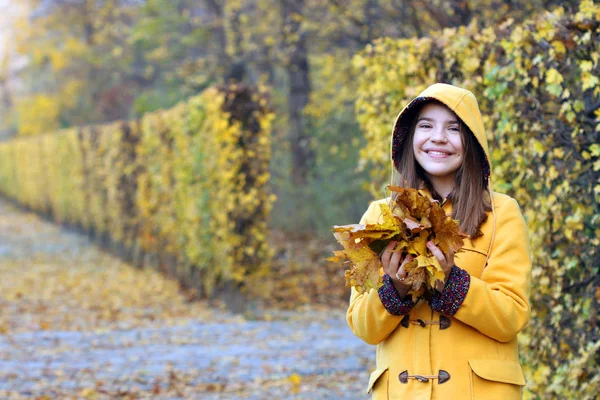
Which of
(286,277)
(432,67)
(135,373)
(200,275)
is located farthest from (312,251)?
(432,67)

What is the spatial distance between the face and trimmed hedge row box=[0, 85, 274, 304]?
23.2ft

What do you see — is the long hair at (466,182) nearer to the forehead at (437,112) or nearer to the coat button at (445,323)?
the forehead at (437,112)

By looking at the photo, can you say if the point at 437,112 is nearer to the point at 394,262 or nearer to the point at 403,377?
the point at 394,262

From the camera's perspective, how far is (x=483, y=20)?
9.52 metres

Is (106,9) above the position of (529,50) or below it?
above

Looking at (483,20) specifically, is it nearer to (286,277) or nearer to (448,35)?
(448,35)

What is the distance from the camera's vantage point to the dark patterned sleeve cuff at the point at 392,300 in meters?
2.47

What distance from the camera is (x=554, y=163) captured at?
410 cm

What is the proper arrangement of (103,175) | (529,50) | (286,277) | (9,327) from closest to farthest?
(529,50) < (9,327) < (286,277) < (103,175)

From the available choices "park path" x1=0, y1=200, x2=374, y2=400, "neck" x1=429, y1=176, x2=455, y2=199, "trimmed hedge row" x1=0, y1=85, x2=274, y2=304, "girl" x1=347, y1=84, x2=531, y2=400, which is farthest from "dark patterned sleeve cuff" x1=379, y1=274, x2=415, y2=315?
"trimmed hedge row" x1=0, y1=85, x2=274, y2=304

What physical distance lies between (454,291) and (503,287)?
0.19 m

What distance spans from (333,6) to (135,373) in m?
6.98

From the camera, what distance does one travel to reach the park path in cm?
629

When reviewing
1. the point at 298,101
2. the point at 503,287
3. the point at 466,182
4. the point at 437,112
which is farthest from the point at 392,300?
the point at 298,101
